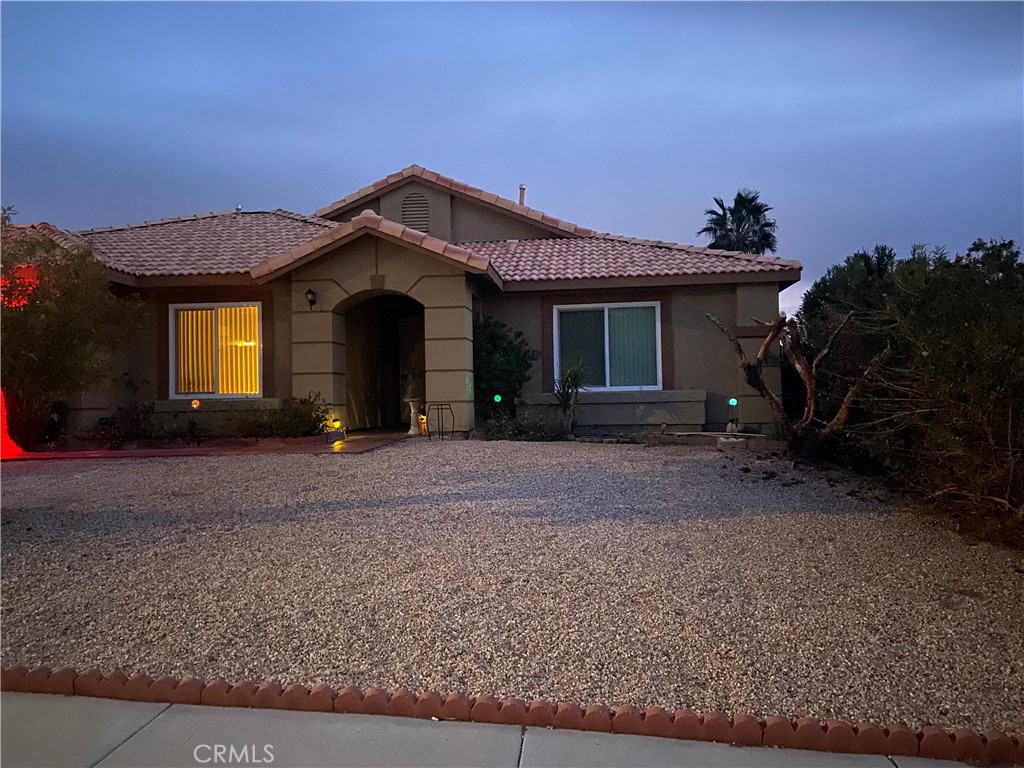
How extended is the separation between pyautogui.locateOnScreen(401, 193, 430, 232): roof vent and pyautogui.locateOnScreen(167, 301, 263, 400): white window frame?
4.40m

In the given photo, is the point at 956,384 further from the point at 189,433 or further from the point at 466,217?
the point at 466,217

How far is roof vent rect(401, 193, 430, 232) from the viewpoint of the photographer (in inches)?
698

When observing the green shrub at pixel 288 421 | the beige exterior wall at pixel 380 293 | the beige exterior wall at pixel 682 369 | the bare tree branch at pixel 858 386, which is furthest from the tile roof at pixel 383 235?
the bare tree branch at pixel 858 386

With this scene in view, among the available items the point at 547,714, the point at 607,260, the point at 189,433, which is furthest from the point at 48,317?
the point at 607,260

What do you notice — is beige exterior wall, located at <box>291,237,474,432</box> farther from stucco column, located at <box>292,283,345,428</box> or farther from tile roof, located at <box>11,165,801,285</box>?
tile roof, located at <box>11,165,801,285</box>

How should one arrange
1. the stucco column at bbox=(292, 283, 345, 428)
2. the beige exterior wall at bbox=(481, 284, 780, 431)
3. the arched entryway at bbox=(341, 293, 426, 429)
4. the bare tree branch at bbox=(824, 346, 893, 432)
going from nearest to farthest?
the bare tree branch at bbox=(824, 346, 893, 432), the stucco column at bbox=(292, 283, 345, 428), the beige exterior wall at bbox=(481, 284, 780, 431), the arched entryway at bbox=(341, 293, 426, 429)

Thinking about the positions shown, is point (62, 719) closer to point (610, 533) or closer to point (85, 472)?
point (610, 533)

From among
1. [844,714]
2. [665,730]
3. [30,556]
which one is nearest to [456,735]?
[665,730]

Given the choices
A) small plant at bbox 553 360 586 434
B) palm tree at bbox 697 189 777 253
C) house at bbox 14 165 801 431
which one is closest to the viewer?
house at bbox 14 165 801 431

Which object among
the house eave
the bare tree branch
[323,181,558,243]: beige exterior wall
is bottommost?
the bare tree branch

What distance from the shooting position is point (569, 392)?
1428 cm

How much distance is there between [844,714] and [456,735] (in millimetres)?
1874

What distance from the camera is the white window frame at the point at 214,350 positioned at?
1473cm

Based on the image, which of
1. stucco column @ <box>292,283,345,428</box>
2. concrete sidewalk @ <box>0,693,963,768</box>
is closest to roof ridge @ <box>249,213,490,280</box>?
stucco column @ <box>292,283,345,428</box>
